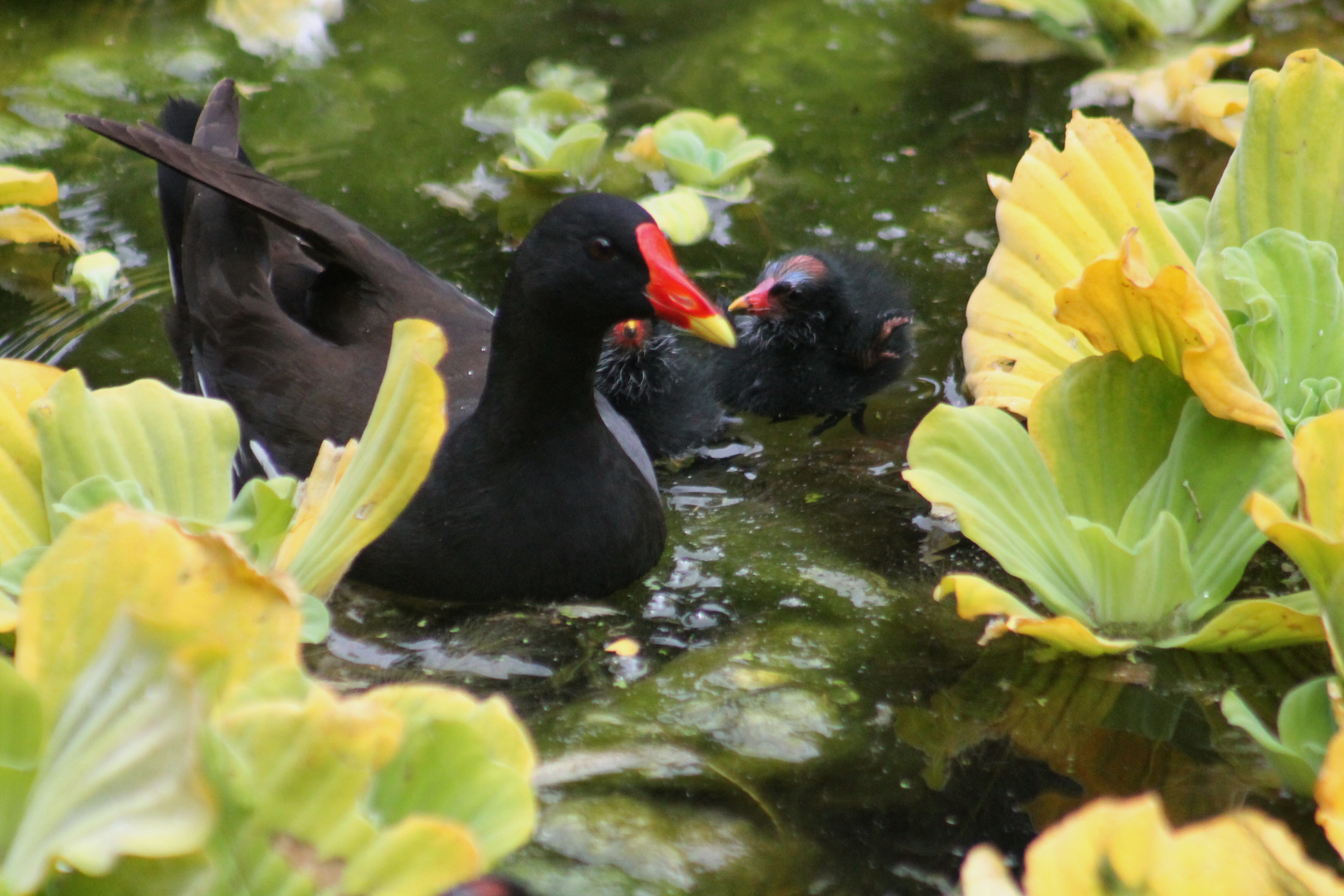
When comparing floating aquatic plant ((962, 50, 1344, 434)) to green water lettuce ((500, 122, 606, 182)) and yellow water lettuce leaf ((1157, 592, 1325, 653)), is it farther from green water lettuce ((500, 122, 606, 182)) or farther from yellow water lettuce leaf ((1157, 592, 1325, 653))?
green water lettuce ((500, 122, 606, 182))

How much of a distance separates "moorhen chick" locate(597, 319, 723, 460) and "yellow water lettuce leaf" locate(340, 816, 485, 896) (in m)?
1.80

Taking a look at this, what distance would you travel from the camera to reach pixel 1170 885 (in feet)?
3.61

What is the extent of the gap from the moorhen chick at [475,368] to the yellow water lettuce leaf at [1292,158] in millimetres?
816

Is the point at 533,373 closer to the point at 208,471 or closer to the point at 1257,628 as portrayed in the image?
the point at 208,471

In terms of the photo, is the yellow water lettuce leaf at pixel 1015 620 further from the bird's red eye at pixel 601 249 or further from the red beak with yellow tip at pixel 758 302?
the red beak with yellow tip at pixel 758 302

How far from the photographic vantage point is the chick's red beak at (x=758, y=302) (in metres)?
2.86

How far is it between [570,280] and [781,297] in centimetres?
79

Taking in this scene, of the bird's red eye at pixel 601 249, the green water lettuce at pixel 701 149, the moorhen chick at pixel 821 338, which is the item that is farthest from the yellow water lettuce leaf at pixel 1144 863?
the green water lettuce at pixel 701 149

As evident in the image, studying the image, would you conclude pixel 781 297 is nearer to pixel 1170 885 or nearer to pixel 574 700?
pixel 574 700

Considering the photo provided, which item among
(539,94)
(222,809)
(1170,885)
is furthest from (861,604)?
(539,94)

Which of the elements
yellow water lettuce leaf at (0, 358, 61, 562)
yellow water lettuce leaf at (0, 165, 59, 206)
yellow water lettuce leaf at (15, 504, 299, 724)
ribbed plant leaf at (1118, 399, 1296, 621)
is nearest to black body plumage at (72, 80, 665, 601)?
yellow water lettuce leaf at (0, 165, 59, 206)

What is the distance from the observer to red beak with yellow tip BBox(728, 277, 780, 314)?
2863 mm

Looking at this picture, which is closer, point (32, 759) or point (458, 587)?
point (32, 759)

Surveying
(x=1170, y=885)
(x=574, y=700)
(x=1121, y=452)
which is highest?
(x=1170, y=885)
